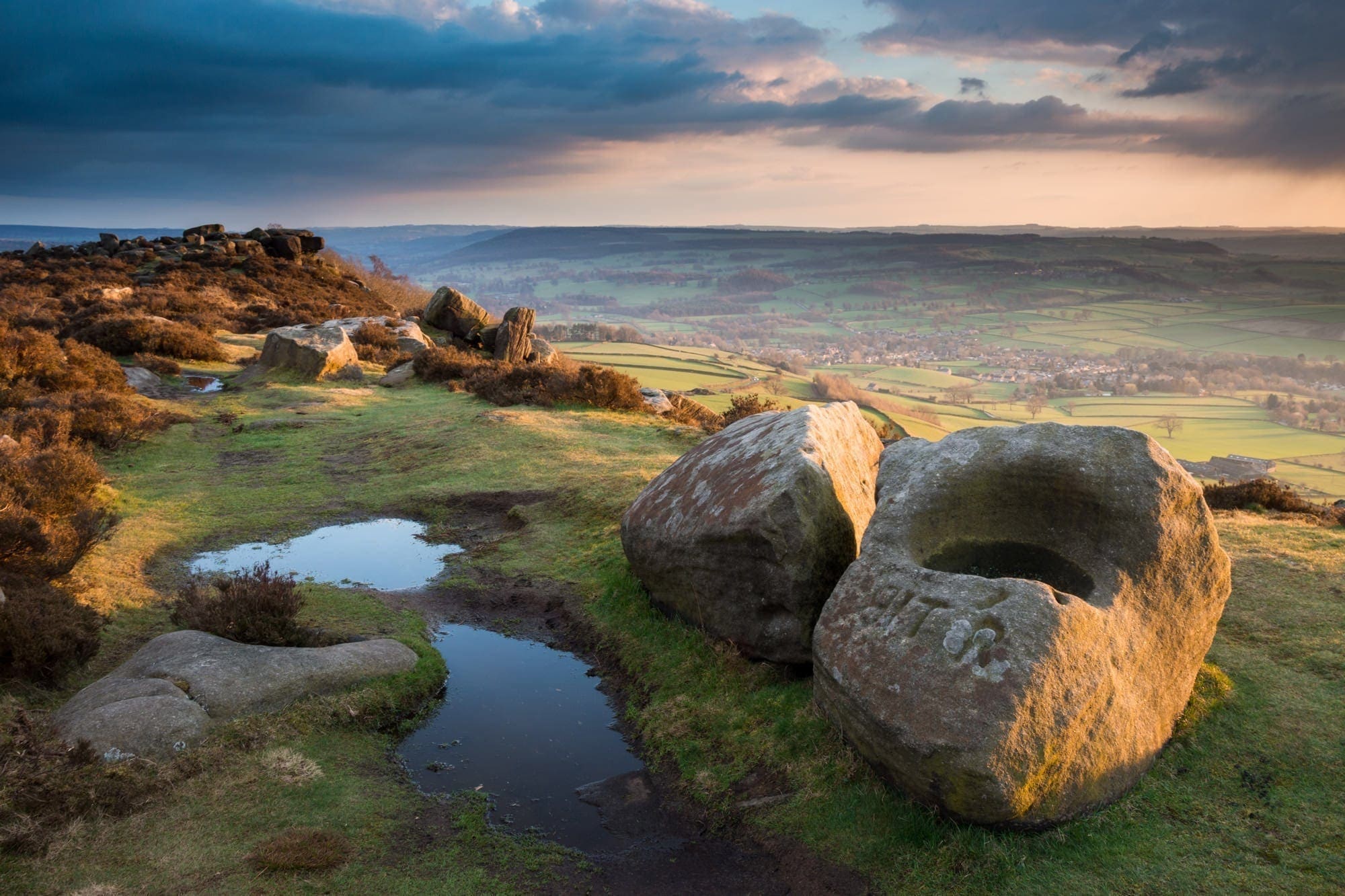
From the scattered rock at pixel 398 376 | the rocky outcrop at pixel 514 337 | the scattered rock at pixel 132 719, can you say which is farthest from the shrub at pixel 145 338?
the scattered rock at pixel 132 719

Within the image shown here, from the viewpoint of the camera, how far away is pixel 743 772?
7.79m

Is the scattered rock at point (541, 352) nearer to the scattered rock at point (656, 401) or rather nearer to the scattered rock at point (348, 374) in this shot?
the scattered rock at point (656, 401)

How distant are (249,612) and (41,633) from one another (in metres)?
1.92

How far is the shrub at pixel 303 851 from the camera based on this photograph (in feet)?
20.2

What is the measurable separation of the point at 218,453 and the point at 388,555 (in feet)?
27.5

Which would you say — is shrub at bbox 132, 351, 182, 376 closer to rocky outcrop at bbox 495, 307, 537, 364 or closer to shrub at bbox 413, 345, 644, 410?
shrub at bbox 413, 345, 644, 410

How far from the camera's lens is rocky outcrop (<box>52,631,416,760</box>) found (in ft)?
23.5

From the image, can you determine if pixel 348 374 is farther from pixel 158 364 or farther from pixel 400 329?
pixel 400 329

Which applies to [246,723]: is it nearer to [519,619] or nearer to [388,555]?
[519,619]

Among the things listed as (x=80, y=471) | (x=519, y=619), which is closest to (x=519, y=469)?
(x=519, y=619)

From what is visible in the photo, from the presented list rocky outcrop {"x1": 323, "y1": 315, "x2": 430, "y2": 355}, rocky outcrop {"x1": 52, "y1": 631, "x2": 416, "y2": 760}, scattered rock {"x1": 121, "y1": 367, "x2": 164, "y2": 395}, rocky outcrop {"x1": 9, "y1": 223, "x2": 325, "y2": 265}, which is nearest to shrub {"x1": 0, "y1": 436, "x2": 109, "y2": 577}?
rocky outcrop {"x1": 52, "y1": 631, "x2": 416, "y2": 760}

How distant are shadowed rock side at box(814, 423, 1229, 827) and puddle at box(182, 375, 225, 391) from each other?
25.5 m

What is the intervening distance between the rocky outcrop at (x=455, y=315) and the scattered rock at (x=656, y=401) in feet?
40.6

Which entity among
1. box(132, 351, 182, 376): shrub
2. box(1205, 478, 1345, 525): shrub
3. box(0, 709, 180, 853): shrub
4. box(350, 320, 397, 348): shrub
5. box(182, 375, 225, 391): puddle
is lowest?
box(0, 709, 180, 853): shrub
